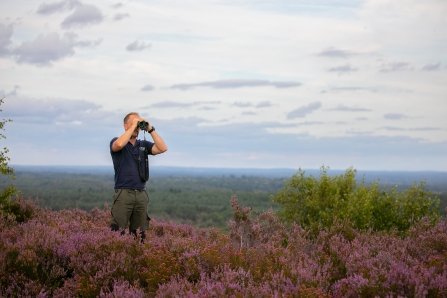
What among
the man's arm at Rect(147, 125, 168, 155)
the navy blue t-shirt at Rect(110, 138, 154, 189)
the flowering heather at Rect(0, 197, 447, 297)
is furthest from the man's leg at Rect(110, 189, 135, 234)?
the man's arm at Rect(147, 125, 168, 155)

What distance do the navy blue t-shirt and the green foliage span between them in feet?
42.9

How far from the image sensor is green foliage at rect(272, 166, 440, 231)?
20266mm

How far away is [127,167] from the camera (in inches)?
309

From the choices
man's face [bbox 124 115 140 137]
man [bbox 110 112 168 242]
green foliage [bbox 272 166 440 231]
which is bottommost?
green foliage [bbox 272 166 440 231]

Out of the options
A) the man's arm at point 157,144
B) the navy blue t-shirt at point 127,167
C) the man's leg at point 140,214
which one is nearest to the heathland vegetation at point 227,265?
the man's leg at point 140,214

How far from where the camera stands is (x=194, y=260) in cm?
609

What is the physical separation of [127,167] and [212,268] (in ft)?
8.18

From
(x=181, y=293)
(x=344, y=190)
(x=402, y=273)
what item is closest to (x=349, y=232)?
(x=402, y=273)

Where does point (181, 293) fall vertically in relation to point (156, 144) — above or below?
below

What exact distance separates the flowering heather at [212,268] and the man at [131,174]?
1.85 ft

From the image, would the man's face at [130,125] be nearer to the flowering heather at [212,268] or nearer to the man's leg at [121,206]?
the man's leg at [121,206]

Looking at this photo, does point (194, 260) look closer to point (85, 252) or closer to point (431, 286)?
point (85, 252)

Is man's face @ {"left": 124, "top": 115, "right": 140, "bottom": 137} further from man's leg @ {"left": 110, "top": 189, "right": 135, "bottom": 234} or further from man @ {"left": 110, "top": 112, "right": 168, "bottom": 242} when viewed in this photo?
man's leg @ {"left": 110, "top": 189, "right": 135, "bottom": 234}

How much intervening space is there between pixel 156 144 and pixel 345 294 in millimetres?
4189
